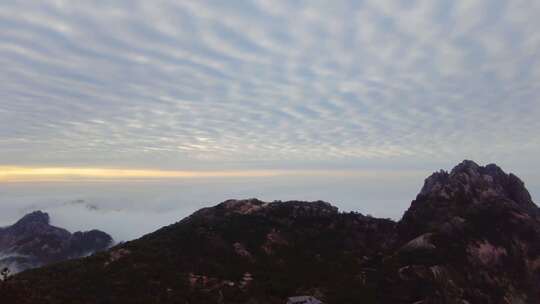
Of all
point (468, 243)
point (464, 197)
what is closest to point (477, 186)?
point (464, 197)

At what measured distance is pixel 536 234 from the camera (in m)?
119

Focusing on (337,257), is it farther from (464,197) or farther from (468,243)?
(464,197)

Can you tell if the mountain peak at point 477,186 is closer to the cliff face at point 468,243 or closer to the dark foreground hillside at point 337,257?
the cliff face at point 468,243

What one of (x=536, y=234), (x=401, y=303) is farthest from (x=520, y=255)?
(x=401, y=303)

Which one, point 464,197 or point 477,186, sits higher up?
point 477,186

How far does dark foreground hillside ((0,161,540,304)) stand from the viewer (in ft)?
302

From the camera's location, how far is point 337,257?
120m

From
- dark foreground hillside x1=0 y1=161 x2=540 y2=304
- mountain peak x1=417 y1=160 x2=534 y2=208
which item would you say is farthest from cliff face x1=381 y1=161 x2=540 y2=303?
dark foreground hillside x1=0 y1=161 x2=540 y2=304

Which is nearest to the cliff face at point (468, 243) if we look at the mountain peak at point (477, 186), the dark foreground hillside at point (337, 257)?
the mountain peak at point (477, 186)

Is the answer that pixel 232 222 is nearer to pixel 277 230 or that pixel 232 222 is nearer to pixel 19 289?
pixel 277 230

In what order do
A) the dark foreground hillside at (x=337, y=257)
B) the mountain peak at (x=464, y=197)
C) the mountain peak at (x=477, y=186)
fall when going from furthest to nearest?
the mountain peak at (x=477, y=186) → the mountain peak at (x=464, y=197) → the dark foreground hillside at (x=337, y=257)

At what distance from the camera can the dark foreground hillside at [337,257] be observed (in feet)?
302

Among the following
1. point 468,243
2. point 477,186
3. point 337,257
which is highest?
point 477,186

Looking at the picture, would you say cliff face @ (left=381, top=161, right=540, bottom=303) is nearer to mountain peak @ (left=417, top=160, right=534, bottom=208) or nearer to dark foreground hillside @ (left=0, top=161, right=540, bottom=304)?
mountain peak @ (left=417, top=160, right=534, bottom=208)
